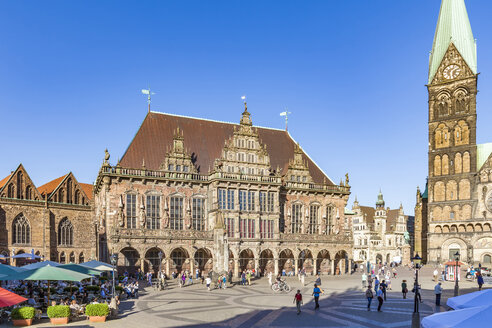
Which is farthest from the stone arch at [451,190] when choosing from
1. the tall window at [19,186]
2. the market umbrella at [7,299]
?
the market umbrella at [7,299]

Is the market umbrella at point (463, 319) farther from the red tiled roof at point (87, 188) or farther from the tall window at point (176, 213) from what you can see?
the red tiled roof at point (87, 188)

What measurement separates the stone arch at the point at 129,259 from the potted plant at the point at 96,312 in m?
23.4

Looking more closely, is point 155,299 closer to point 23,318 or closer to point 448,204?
point 23,318

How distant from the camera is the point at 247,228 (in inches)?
2069

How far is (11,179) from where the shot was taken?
5616 cm

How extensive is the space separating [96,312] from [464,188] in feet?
214

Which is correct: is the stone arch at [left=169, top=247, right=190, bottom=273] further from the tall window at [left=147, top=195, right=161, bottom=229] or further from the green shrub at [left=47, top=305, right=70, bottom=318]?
the green shrub at [left=47, top=305, right=70, bottom=318]

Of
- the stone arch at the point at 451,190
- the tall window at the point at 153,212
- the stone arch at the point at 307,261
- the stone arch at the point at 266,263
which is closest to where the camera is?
the tall window at the point at 153,212

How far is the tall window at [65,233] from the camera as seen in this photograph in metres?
60.5

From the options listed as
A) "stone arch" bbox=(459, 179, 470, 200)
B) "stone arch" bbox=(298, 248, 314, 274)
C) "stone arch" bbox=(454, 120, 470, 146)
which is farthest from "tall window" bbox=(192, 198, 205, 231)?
"stone arch" bbox=(454, 120, 470, 146)

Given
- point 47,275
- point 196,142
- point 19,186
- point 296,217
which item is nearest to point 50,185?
point 19,186

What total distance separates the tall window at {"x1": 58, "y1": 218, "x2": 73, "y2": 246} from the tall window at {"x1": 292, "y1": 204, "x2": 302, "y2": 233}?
28.2 meters

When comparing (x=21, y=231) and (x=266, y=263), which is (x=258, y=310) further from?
(x=21, y=231)

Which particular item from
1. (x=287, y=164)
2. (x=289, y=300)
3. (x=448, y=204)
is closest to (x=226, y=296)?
(x=289, y=300)
